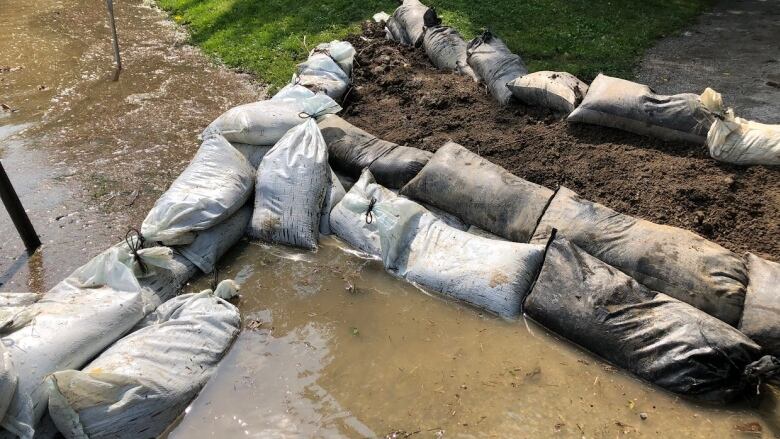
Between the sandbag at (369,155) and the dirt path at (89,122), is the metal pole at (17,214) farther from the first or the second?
the sandbag at (369,155)

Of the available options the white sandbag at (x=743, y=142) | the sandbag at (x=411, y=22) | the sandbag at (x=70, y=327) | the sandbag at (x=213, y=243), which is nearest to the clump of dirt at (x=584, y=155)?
the white sandbag at (x=743, y=142)

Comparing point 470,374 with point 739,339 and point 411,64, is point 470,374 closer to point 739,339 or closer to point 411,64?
point 739,339

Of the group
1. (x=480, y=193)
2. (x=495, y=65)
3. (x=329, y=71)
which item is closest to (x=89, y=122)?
(x=329, y=71)

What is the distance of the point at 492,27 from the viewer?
6984 millimetres

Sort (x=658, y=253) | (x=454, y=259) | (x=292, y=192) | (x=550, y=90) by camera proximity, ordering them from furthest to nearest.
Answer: (x=550, y=90) → (x=292, y=192) → (x=454, y=259) → (x=658, y=253)

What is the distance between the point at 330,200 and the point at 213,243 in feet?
2.87

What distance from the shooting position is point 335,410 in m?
2.78

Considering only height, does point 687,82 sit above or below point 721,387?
above

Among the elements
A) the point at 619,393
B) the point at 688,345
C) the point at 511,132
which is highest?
the point at 511,132

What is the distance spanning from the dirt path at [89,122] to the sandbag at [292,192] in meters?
1.00

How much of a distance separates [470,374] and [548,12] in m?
5.94

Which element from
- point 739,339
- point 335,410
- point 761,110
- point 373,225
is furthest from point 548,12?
point 335,410

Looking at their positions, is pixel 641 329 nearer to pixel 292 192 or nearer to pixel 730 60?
pixel 292 192

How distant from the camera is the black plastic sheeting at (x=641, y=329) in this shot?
272 cm
